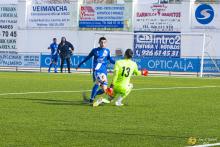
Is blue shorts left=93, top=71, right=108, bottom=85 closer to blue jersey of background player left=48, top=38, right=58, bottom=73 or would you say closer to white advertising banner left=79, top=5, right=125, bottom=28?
blue jersey of background player left=48, top=38, right=58, bottom=73

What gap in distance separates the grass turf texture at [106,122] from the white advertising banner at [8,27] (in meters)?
44.1

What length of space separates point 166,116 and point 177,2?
144 ft

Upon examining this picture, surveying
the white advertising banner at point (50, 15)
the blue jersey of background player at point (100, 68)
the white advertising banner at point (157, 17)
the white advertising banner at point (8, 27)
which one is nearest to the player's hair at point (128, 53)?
the blue jersey of background player at point (100, 68)

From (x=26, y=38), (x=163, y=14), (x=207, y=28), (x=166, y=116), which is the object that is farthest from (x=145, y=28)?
(x=166, y=116)

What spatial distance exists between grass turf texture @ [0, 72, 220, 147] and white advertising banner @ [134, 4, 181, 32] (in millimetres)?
36610

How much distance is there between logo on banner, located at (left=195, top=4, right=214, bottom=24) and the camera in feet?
183

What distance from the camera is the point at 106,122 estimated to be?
1423 cm

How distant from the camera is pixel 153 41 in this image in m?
56.7

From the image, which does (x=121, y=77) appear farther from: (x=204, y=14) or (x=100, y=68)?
(x=204, y=14)

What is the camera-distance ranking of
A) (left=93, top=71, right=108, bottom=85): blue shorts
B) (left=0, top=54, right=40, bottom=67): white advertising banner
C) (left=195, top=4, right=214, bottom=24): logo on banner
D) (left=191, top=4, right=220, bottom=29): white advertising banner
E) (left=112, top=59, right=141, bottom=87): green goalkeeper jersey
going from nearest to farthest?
(left=112, top=59, right=141, bottom=87): green goalkeeper jersey < (left=93, top=71, right=108, bottom=85): blue shorts < (left=0, top=54, right=40, bottom=67): white advertising banner < (left=191, top=4, right=220, bottom=29): white advertising banner < (left=195, top=4, right=214, bottom=24): logo on banner

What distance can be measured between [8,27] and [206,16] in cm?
1926

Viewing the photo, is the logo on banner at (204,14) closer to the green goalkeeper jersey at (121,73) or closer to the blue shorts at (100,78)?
the blue shorts at (100,78)

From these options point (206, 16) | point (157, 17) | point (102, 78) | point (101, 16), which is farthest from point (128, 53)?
point (101, 16)

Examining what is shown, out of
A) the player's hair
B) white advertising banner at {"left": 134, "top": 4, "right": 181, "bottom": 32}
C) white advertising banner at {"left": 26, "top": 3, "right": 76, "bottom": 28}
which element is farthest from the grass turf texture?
white advertising banner at {"left": 26, "top": 3, "right": 76, "bottom": 28}
